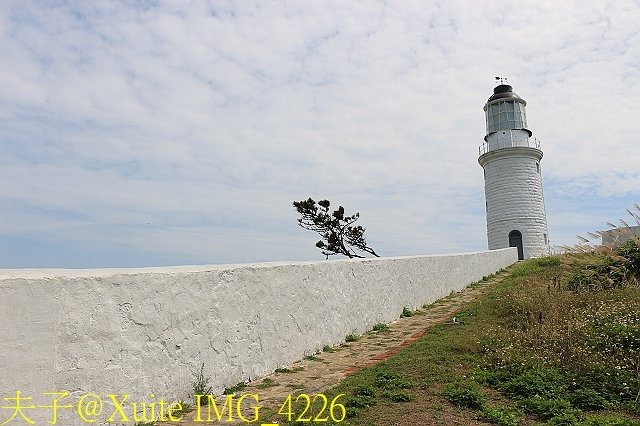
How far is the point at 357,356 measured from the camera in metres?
6.59

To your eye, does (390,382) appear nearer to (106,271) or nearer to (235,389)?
(235,389)

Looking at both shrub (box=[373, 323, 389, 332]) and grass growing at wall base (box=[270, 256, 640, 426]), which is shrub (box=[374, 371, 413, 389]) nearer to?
grass growing at wall base (box=[270, 256, 640, 426])

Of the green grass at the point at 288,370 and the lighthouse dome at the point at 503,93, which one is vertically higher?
the lighthouse dome at the point at 503,93

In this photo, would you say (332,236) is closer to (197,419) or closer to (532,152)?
(532,152)

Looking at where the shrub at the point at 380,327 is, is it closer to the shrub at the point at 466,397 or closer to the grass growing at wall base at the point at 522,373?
the grass growing at wall base at the point at 522,373

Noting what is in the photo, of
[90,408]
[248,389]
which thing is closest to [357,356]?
[248,389]

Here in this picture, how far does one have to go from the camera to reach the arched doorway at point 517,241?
24.5 m

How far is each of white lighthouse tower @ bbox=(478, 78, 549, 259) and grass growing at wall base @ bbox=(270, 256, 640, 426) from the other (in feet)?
60.2

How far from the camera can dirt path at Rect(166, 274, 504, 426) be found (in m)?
4.97

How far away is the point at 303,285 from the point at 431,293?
575 cm

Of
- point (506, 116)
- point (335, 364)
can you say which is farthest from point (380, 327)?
point (506, 116)

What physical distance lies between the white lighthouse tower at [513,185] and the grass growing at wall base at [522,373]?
60.2ft

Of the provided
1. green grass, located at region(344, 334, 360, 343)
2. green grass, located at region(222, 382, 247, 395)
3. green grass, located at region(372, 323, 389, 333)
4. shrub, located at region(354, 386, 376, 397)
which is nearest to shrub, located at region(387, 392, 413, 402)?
shrub, located at region(354, 386, 376, 397)

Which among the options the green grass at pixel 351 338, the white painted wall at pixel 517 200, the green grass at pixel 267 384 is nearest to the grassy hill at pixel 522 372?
the green grass at pixel 267 384
